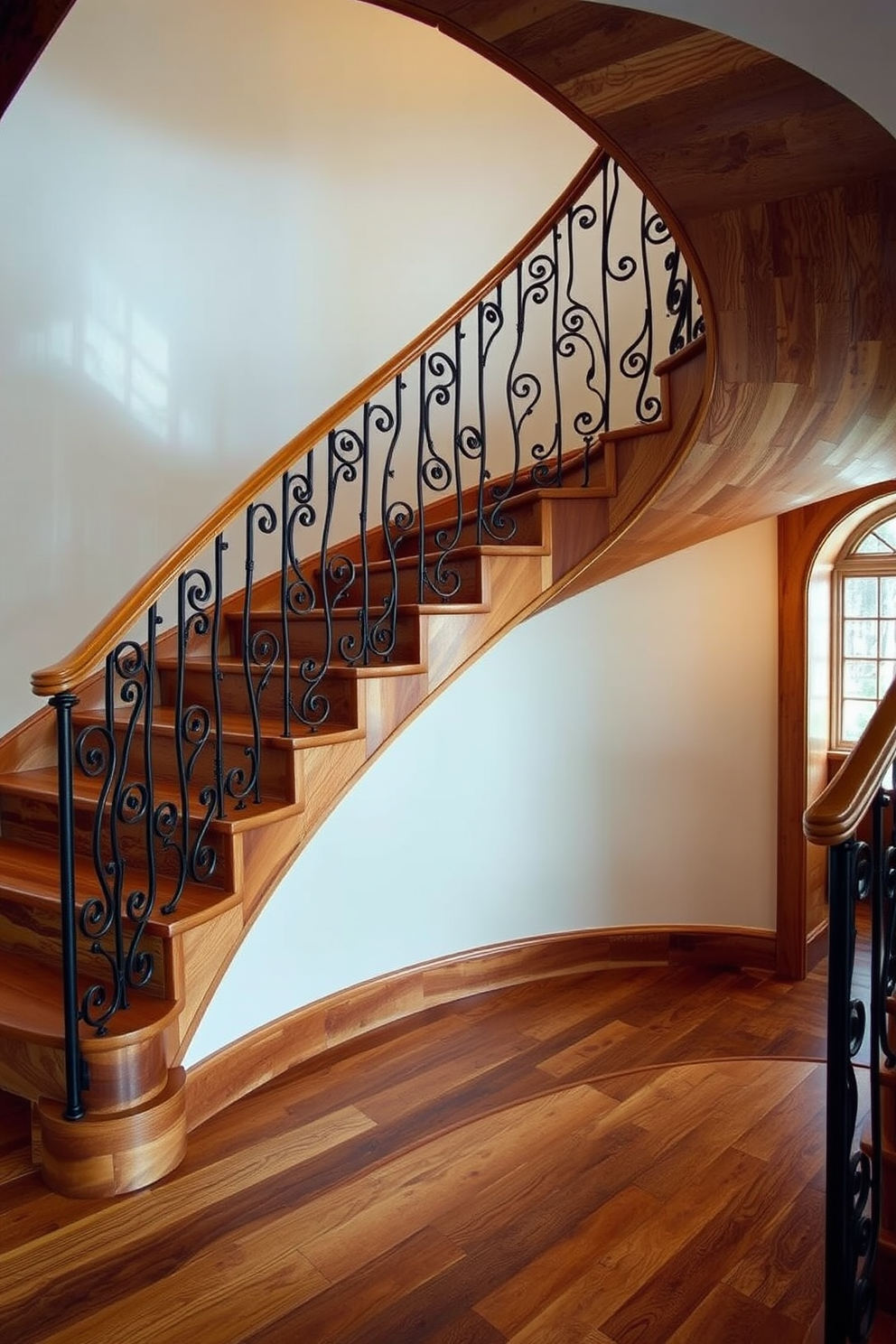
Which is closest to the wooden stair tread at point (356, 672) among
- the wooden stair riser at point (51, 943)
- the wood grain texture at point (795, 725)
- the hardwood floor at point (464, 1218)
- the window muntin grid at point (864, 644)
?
the wooden stair riser at point (51, 943)

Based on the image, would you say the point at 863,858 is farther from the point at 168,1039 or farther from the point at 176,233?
the point at 176,233

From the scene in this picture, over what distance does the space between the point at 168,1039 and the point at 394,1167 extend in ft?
2.49

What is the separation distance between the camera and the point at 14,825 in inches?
126

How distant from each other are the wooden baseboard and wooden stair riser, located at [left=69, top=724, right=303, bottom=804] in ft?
3.18

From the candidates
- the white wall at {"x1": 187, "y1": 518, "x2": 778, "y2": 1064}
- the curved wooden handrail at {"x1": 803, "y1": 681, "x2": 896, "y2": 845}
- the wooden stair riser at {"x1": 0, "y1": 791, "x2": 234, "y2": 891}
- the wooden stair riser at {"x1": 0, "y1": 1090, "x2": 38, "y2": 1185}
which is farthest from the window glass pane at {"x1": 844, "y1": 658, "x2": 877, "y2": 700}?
the wooden stair riser at {"x1": 0, "y1": 1090, "x2": 38, "y2": 1185}

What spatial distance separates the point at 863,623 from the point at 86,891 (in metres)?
4.58

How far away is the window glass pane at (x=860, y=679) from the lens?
5191 millimetres

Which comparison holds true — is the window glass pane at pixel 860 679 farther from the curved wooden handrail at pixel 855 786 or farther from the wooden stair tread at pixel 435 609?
the curved wooden handrail at pixel 855 786

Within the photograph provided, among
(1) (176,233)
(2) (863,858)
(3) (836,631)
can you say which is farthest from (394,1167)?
(3) (836,631)

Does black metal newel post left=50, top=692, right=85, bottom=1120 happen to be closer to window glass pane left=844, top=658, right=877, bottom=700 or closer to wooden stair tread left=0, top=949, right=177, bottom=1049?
wooden stair tread left=0, top=949, right=177, bottom=1049

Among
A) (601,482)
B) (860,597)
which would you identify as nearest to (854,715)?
(860,597)

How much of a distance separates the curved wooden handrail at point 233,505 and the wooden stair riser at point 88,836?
23.1 inches

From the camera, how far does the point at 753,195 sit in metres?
1.83

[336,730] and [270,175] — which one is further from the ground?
[270,175]
